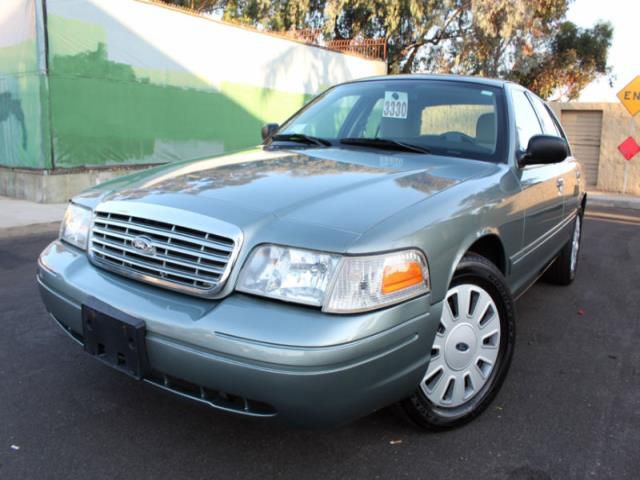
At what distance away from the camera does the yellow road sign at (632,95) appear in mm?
11891

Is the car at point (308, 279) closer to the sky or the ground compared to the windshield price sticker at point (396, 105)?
closer to the ground

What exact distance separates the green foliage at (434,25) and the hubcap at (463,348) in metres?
19.7

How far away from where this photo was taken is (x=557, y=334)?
381 cm

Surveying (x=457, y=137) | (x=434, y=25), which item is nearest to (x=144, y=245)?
(x=457, y=137)

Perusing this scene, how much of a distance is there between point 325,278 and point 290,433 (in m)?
0.90

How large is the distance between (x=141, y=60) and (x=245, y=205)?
9441mm

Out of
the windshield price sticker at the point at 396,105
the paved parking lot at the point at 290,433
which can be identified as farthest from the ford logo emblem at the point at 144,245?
the windshield price sticker at the point at 396,105

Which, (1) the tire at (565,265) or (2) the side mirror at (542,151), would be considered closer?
(2) the side mirror at (542,151)

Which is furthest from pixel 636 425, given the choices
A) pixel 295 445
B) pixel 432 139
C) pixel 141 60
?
pixel 141 60

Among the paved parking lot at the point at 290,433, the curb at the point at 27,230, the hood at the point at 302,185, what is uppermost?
the hood at the point at 302,185

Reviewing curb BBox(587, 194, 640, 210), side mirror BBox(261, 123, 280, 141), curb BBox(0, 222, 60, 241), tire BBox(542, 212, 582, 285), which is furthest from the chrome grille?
curb BBox(587, 194, 640, 210)

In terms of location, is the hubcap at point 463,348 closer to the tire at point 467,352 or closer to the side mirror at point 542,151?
the tire at point 467,352

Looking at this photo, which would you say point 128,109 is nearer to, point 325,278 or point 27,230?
point 27,230

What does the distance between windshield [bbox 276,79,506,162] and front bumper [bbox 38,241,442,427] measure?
142 centimetres
